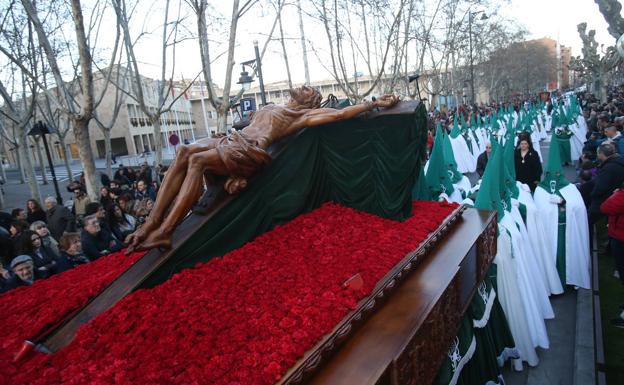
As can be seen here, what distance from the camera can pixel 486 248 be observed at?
3.65 m

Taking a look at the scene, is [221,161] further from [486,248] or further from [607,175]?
[607,175]

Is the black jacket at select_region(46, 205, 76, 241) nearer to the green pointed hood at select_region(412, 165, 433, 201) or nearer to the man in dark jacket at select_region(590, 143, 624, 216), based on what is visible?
the green pointed hood at select_region(412, 165, 433, 201)

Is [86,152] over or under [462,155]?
over

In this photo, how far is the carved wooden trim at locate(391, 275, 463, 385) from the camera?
1.96 meters

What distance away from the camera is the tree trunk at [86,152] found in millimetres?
7719

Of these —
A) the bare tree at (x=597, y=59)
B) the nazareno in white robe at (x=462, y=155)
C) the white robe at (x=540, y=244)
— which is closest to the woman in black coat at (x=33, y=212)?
the white robe at (x=540, y=244)

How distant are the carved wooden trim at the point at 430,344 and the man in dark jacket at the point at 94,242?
3526 millimetres

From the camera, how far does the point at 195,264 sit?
2.88 meters

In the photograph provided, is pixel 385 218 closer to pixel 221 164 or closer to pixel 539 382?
pixel 221 164

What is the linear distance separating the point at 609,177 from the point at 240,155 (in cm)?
Result: 500

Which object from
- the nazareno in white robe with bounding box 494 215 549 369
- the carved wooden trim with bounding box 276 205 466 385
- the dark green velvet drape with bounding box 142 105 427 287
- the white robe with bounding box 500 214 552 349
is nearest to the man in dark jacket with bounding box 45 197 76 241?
the dark green velvet drape with bounding box 142 105 427 287

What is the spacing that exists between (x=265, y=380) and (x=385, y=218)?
2.52 metres

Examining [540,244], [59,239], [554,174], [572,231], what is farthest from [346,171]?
[59,239]

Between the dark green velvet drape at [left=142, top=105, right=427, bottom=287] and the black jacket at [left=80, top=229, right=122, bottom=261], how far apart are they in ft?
6.97
